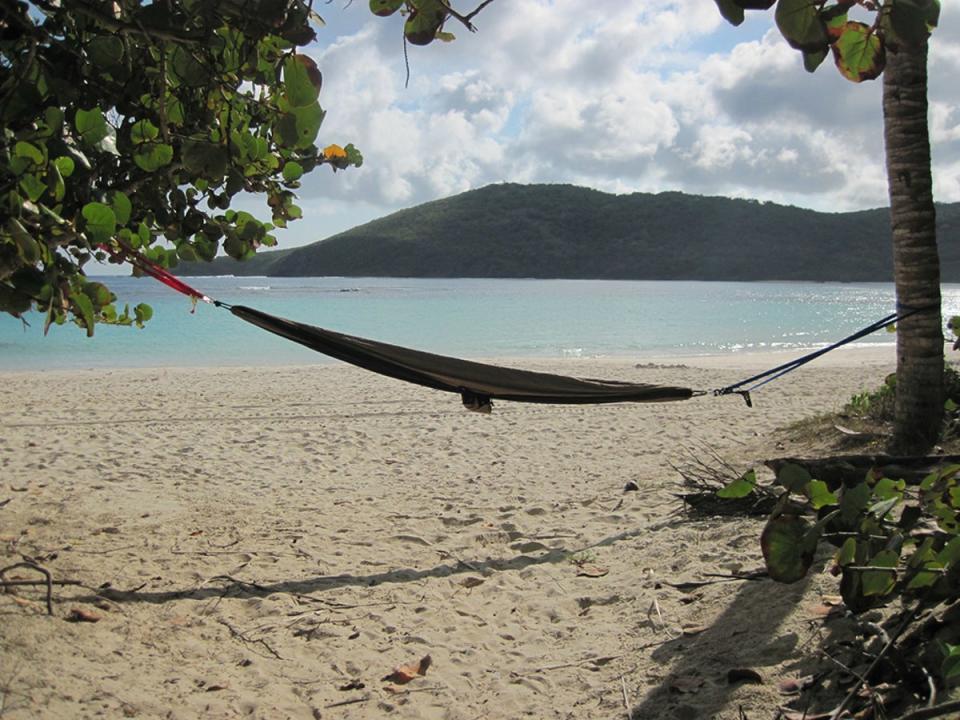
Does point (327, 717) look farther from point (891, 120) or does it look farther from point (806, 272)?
point (806, 272)

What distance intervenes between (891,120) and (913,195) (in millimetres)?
322

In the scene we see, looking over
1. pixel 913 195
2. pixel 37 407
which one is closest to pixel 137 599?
pixel 913 195

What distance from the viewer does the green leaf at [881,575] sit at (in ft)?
4.00

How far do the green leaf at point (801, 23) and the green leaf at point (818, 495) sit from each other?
798 mm

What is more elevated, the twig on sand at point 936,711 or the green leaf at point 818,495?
the green leaf at point 818,495

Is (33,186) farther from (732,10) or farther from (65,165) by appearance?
(732,10)

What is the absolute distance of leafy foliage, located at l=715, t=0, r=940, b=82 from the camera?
26.0 inches

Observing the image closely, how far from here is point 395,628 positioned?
231cm

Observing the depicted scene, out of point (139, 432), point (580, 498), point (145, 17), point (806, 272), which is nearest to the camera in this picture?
point (145, 17)

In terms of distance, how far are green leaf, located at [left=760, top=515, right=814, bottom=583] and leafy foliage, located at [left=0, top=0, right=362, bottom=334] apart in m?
0.90

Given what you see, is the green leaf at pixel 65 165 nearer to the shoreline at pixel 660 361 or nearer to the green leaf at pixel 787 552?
the green leaf at pixel 787 552

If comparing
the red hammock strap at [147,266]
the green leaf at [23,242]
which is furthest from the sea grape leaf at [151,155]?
the red hammock strap at [147,266]

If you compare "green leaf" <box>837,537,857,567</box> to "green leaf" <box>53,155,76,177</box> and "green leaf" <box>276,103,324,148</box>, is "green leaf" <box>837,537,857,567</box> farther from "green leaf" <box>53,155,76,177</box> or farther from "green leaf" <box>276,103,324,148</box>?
"green leaf" <box>53,155,76,177</box>

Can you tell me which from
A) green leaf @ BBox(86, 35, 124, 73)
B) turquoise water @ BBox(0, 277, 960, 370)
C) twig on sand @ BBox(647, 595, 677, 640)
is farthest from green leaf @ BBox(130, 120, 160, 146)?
turquoise water @ BBox(0, 277, 960, 370)
